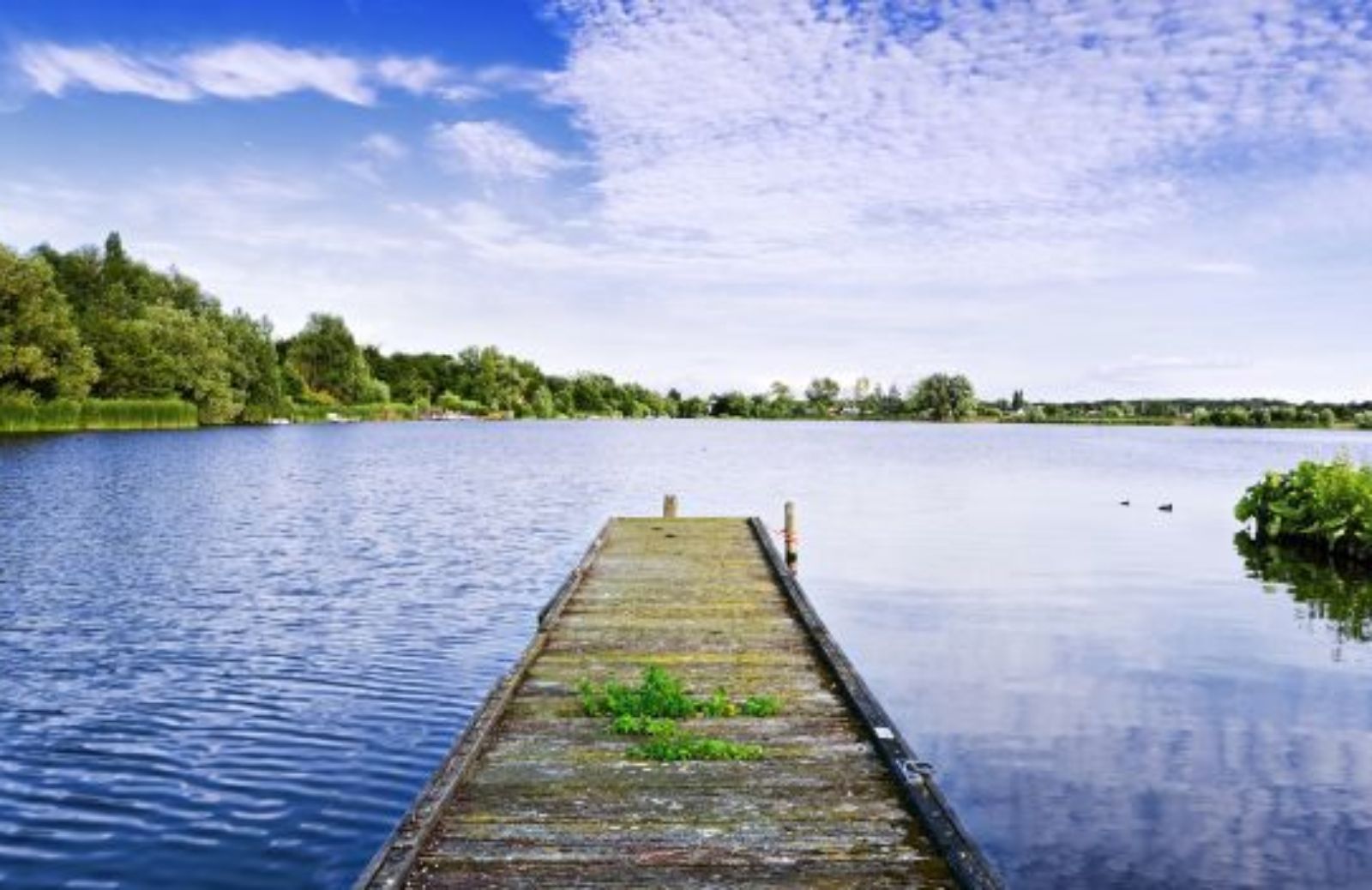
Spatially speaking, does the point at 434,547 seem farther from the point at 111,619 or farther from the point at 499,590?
the point at 111,619

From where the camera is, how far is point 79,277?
126 m

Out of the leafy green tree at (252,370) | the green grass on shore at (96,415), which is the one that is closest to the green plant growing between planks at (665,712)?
the green grass on shore at (96,415)

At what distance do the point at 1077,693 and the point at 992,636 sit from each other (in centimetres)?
428

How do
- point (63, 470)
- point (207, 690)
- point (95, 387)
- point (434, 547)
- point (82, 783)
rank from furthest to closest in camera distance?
point (95, 387)
point (63, 470)
point (434, 547)
point (207, 690)
point (82, 783)

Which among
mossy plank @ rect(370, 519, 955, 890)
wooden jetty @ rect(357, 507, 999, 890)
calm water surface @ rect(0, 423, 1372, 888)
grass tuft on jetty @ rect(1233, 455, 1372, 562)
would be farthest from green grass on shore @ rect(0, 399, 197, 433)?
wooden jetty @ rect(357, 507, 999, 890)

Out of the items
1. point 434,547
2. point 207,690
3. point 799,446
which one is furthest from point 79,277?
point 207,690

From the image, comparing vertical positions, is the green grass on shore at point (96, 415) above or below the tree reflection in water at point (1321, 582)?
above

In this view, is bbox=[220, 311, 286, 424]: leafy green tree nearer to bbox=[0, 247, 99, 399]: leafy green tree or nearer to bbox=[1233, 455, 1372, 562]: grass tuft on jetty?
bbox=[0, 247, 99, 399]: leafy green tree

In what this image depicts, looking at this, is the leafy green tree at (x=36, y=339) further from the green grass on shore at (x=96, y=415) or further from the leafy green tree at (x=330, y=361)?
the leafy green tree at (x=330, y=361)

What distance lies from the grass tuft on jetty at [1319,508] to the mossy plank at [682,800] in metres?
25.3

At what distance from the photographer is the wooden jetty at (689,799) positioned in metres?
6.84

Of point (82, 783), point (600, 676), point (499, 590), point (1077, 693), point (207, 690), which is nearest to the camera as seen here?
point (82, 783)

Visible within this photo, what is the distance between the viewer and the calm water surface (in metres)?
10.7

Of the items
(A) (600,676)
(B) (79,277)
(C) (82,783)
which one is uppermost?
(B) (79,277)
